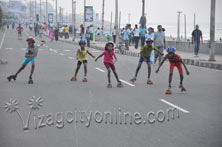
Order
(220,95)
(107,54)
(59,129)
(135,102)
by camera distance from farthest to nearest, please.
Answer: (107,54), (220,95), (135,102), (59,129)

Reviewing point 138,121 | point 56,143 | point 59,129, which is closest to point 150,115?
point 138,121

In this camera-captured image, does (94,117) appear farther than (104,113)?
No

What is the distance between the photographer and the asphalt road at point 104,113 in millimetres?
6613

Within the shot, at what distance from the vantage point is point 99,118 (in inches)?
324

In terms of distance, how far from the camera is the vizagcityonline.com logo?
7.75 meters

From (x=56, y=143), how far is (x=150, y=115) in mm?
2644

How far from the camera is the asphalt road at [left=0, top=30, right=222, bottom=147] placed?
21.7 feet

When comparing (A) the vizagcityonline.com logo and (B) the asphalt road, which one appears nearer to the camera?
(B) the asphalt road

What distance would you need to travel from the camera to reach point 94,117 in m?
8.26

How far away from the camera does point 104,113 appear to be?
8.65 meters

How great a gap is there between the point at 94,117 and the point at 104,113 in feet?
1.42

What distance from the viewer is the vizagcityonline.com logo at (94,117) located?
7750mm

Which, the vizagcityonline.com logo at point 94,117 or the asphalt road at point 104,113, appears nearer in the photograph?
the asphalt road at point 104,113

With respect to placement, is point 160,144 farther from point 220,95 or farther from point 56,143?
point 220,95
